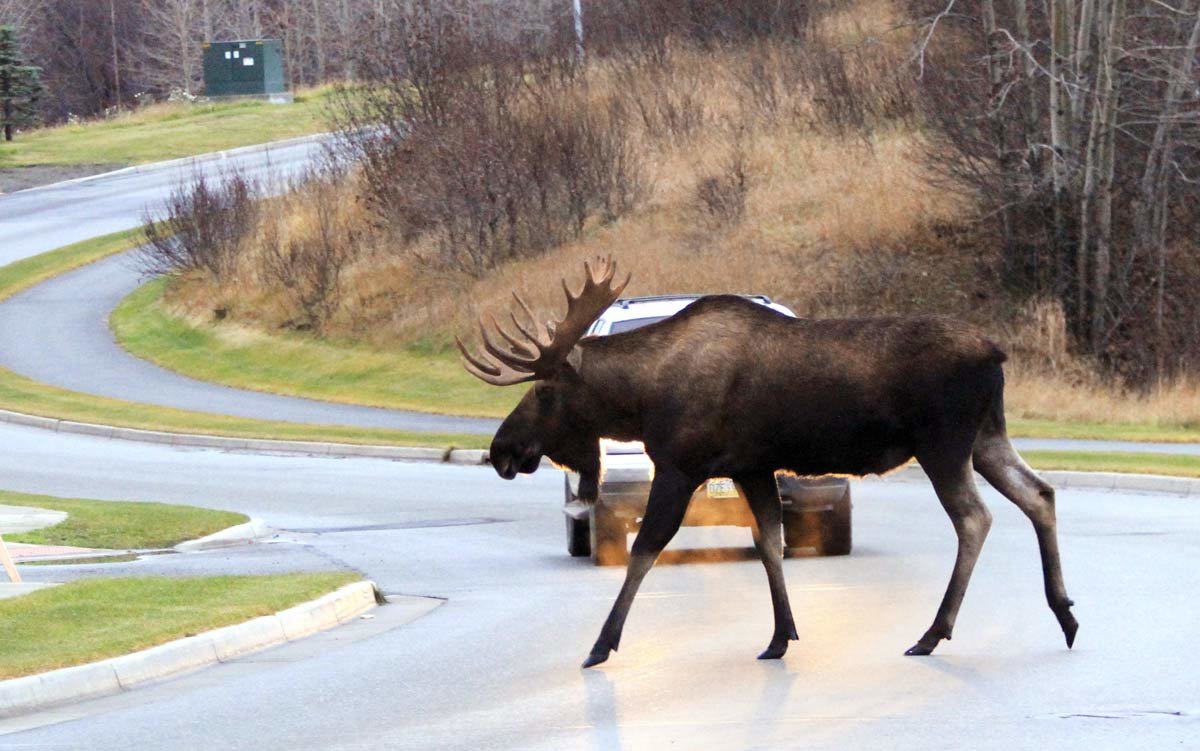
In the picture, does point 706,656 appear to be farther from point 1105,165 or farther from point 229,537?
point 1105,165

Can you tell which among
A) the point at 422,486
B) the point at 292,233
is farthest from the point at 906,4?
the point at 422,486

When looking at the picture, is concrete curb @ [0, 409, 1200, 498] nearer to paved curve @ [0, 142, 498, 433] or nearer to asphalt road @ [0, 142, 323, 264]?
paved curve @ [0, 142, 498, 433]

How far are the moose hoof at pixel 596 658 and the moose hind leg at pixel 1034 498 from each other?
2322mm

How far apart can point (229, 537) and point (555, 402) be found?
29.6 feet

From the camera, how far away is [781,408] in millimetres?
10672

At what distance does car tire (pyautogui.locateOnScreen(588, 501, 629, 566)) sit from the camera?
15609 millimetres

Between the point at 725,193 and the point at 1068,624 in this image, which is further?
the point at 725,193

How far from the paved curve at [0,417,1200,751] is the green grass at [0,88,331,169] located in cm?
5219

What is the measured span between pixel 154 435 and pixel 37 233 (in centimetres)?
2686

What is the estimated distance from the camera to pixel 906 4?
4784 centimetres

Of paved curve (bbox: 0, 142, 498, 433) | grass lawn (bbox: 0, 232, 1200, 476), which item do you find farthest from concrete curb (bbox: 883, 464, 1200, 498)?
paved curve (bbox: 0, 142, 498, 433)

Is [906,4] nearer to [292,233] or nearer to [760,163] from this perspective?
[760,163]

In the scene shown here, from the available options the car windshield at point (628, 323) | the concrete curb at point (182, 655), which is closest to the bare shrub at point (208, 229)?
the car windshield at point (628, 323)

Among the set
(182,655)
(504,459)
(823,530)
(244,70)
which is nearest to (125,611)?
(182,655)
